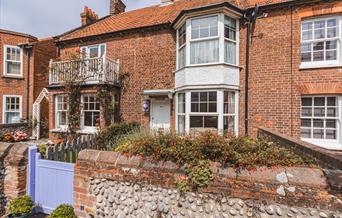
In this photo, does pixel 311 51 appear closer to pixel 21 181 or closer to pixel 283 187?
pixel 283 187

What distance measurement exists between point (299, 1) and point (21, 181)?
36.2ft

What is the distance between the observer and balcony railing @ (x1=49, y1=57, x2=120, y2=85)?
9.98 meters

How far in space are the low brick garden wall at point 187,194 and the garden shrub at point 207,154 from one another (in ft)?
0.42

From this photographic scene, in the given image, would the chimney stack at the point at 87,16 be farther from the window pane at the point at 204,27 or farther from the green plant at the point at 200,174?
the green plant at the point at 200,174

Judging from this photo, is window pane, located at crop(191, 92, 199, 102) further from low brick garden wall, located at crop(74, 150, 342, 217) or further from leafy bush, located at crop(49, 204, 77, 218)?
leafy bush, located at crop(49, 204, 77, 218)

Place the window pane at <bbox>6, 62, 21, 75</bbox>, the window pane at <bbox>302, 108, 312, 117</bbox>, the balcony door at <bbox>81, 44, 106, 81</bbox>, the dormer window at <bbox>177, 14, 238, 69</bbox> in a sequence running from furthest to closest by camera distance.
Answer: the window pane at <bbox>6, 62, 21, 75</bbox> → the balcony door at <bbox>81, 44, 106, 81</bbox> → the dormer window at <bbox>177, 14, 238, 69</bbox> → the window pane at <bbox>302, 108, 312, 117</bbox>

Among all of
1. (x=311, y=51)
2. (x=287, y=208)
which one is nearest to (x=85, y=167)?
(x=287, y=208)

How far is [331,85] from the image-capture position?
733 cm

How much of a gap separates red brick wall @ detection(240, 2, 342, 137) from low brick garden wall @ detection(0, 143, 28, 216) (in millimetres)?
7914

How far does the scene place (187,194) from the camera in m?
3.24

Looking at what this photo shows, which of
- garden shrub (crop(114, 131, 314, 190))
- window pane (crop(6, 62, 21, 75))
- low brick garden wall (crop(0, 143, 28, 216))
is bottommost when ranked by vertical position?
low brick garden wall (crop(0, 143, 28, 216))

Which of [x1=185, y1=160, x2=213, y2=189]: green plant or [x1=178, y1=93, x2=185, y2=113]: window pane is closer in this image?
[x1=185, y1=160, x2=213, y2=189]: green plant

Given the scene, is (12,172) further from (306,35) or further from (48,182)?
(306,35)

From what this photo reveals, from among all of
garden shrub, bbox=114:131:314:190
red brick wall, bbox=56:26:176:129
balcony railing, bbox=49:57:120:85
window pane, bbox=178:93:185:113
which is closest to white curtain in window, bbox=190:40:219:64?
red brick wall, bbox=56:26:176:129
